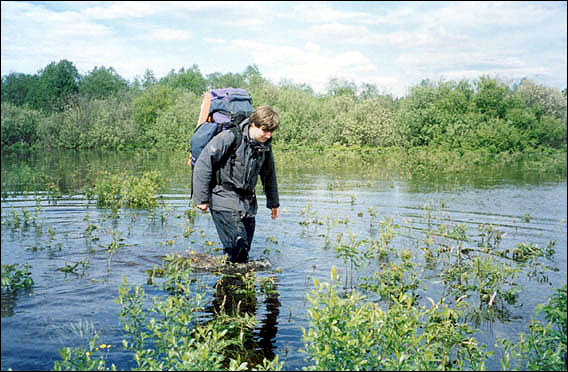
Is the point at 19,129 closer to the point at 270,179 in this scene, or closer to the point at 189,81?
the point at 270,179

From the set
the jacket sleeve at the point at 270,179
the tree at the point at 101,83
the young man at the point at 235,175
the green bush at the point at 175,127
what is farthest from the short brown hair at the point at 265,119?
the tree at the point at 101,83

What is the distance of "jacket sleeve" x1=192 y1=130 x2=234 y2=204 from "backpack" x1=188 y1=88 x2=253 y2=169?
16cm

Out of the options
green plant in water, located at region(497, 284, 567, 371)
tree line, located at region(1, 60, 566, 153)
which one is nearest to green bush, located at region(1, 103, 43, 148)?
tree line, located at region(1, 60, 566, 153)

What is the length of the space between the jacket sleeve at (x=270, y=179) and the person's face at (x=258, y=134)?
2.29ft

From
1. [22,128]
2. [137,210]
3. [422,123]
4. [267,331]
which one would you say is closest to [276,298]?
[267,331]

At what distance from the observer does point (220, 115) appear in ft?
24.9

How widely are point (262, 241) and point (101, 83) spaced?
10669 cm

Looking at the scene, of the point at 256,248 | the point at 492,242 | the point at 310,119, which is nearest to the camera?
the point at 256,248

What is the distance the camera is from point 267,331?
6.27m

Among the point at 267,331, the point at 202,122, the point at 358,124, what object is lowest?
the point at 267,331

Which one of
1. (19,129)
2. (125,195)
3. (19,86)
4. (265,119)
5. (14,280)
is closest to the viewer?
(265,119)

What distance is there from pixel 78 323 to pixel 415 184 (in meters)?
17.3

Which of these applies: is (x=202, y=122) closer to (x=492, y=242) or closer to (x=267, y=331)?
(x=267, y=331)

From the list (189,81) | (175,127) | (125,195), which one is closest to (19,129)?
(125,195)
